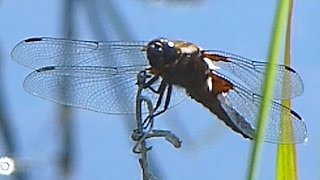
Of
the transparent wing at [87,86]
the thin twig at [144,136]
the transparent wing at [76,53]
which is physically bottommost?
the thin twig at [144,136]

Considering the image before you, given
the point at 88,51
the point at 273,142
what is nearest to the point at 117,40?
the point at 88,51

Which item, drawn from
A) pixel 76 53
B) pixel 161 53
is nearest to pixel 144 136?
pixel 161 53

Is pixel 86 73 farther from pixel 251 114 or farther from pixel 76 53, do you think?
pixel 251 114

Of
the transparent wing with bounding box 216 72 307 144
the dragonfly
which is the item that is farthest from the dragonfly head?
the transparent wing with bounding box 216 72 307 144

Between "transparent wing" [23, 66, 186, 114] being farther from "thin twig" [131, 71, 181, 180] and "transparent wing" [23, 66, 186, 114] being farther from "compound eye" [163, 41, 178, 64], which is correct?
"thin twig" [131, 71, 181, 180]

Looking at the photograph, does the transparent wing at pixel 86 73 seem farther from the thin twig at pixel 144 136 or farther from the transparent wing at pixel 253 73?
the thin twig at pixel 144 136

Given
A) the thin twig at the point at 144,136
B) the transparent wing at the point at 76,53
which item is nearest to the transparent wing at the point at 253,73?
the transparent wing at the point at 76,53
